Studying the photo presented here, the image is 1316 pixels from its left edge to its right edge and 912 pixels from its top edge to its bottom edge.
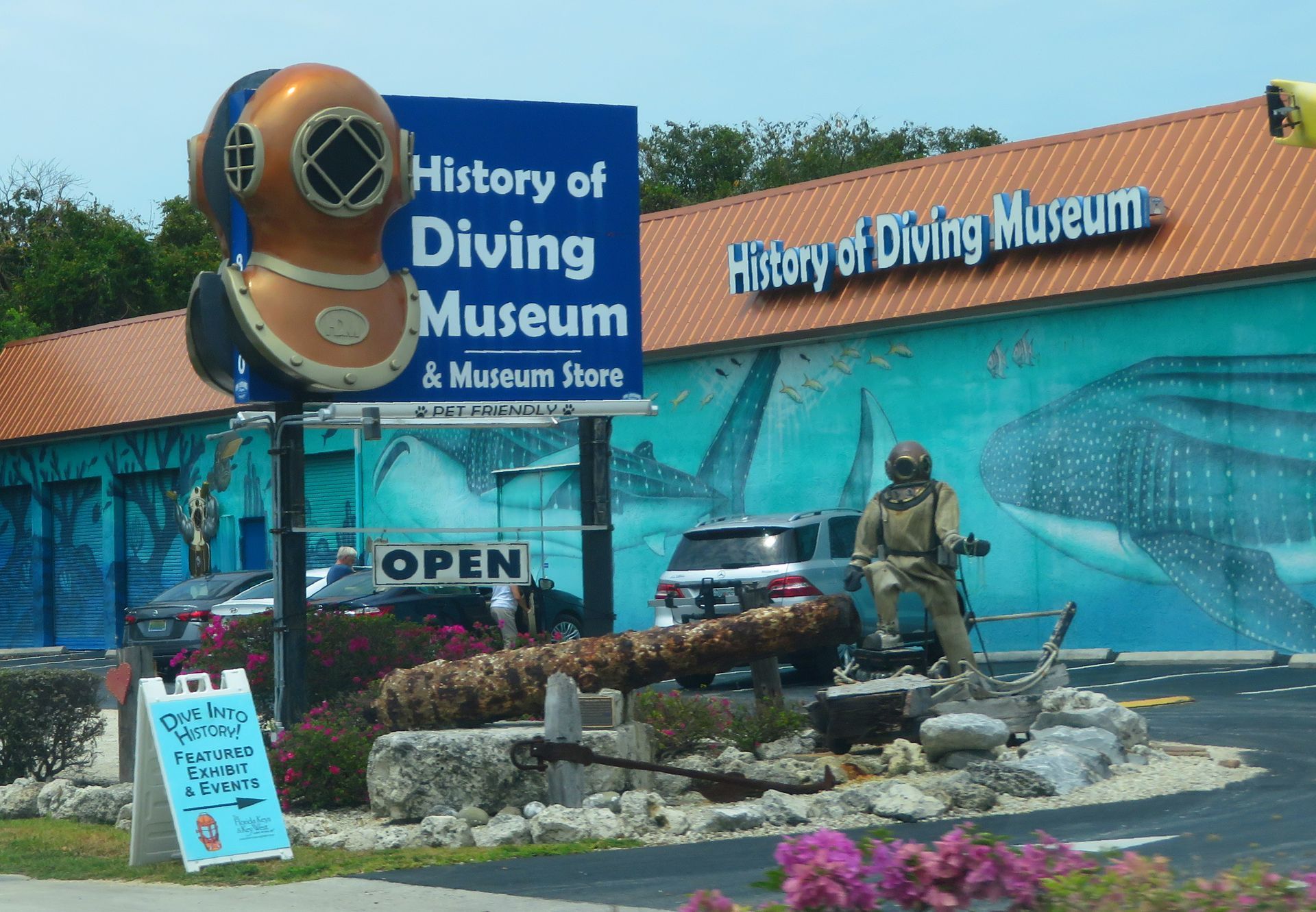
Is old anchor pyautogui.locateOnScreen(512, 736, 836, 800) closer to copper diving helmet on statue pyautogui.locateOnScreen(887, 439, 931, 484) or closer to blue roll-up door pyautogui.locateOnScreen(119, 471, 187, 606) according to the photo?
copper diving helmet on statue pyautogui.locateOnScreen(887, 439, 931, 484)

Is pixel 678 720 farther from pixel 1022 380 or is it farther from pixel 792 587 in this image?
pixel 1022 380

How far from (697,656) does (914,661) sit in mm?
2427

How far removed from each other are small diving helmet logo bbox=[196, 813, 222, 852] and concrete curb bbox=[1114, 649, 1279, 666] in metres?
12.4

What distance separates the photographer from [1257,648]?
1861 cm

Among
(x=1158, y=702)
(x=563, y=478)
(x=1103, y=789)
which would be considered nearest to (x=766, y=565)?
(x=1158, y=702)


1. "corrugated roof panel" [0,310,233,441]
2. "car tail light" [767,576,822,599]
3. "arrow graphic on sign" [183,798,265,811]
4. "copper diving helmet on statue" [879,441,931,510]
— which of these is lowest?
"arrow graphic on sign" [183,798,265,811]

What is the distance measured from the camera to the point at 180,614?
22.4 metres

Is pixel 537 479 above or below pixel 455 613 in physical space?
above

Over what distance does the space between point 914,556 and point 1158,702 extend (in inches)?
142

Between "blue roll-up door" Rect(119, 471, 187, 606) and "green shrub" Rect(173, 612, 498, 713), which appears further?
"blue roll-up door" Rect(119, 471, 187, 606)

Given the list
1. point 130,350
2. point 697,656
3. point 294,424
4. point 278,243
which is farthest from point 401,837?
point 130,350

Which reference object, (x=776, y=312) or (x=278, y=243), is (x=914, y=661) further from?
(x=776, y=312)

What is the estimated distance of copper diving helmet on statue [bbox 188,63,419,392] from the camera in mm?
11602

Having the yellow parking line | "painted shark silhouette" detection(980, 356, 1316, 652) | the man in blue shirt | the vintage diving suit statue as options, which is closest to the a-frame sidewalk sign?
the vintage diving suit statue
